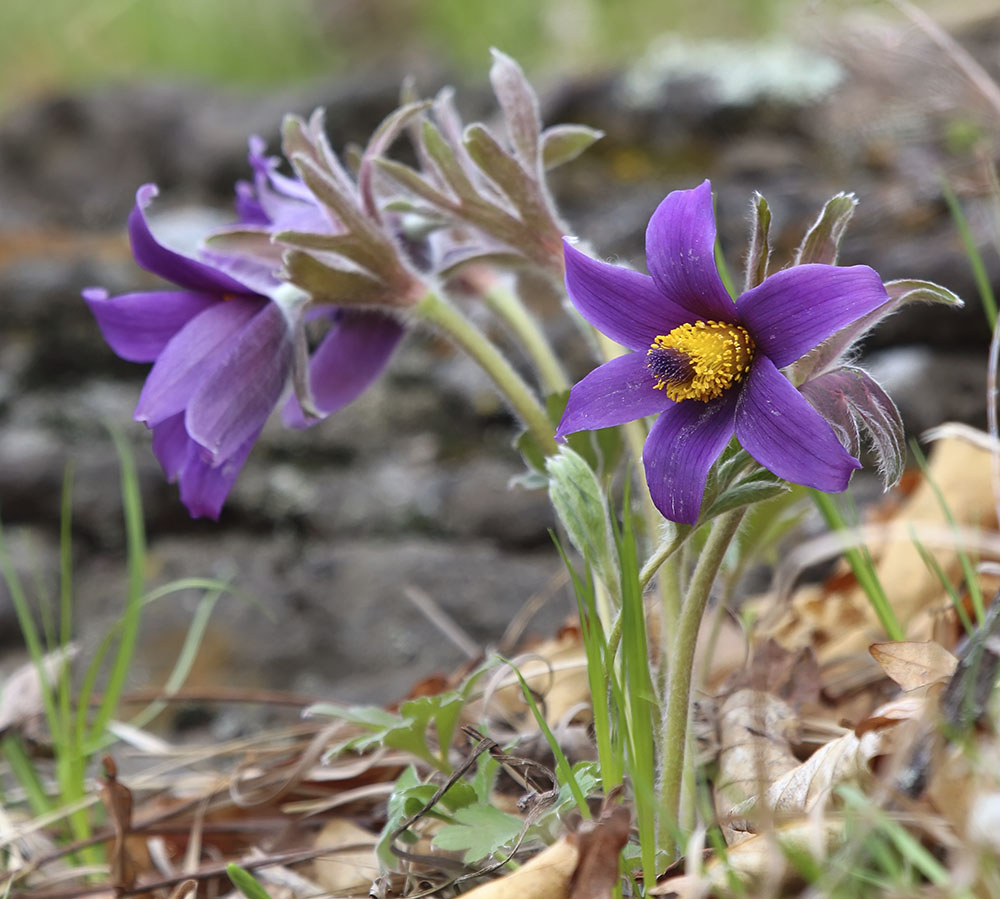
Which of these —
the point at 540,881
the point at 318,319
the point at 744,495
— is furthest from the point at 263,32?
the point at 540,881

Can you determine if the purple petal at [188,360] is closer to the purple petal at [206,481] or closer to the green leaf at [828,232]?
the purple petal at [206,481]

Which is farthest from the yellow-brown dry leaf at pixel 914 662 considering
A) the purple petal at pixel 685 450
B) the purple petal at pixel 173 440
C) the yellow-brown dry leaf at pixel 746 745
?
the purple petal at pixel 173 440

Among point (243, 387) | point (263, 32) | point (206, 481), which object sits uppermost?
point (263, 32)

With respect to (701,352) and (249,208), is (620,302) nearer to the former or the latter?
(701,352)

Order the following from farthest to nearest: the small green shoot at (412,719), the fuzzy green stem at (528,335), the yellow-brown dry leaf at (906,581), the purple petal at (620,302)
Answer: the yellow-brown dry leaf at (906,581) < the fuzzy green stem at (528,335) < the small green shoot at (412,719) < the purple petal at (620,302)

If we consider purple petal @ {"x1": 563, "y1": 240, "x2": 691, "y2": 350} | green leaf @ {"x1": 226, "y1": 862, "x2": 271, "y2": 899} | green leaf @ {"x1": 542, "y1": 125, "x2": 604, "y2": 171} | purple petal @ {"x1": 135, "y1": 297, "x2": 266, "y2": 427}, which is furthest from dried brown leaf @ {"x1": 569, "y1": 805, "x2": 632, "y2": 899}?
green leaf @ {"x1": 542, "y1": 125, "x2": 604, "y2": 171}

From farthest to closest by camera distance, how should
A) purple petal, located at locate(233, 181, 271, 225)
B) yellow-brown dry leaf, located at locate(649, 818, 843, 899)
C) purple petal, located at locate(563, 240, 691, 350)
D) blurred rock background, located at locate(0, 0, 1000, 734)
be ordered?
blurred rock background, located at locate(0, 0, 1000, 734)
purple petal, located at locate(233, 181, 271, 225)
purple petal, located at locate(563, 240, 691, 350)
yellow-brown dry leaf, located at locate(649, 818, 843, 899)

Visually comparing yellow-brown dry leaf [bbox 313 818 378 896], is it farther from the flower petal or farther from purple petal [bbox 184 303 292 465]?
the flower petal
